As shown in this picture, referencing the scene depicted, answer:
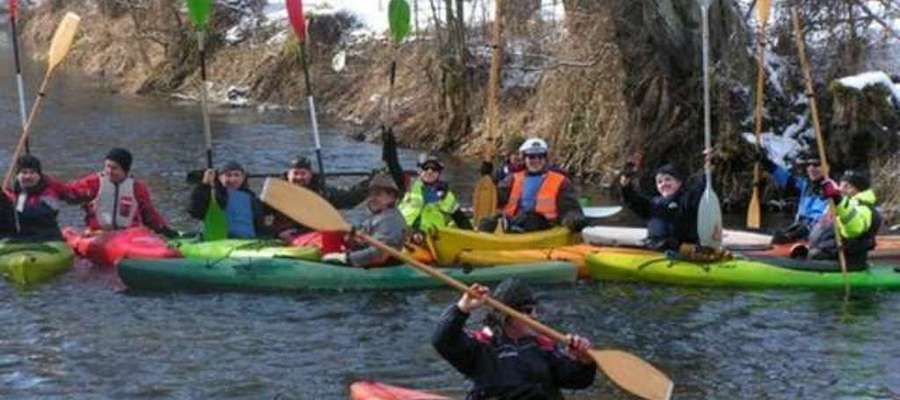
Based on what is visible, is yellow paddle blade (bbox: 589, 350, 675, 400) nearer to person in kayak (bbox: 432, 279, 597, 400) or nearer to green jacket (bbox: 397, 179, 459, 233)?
person in kayak (bbox: 432, 279, 597, 400)

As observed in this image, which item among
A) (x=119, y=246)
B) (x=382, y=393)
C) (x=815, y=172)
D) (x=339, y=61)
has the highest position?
(x=339, y=61)

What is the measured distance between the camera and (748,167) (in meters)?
15.8

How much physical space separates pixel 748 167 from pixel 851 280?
5.04 m

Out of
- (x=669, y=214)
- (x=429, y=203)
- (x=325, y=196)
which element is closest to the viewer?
(x=669, y=214)

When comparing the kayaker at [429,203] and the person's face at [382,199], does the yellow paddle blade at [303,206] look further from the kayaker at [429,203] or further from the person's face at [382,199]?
the kayaker at [429,203]

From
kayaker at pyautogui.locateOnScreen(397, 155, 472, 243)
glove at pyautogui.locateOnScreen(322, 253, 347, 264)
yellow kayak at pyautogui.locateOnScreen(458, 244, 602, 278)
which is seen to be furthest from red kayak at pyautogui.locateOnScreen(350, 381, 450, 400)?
kayaker at pyautogui.locateOnScreen(397, 155, 472, 243)

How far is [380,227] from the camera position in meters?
10.5

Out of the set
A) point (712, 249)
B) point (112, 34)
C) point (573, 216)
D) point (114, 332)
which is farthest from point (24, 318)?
point (112, 34)

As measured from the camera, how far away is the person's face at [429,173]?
1160cm

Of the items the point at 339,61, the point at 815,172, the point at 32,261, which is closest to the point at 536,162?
the point at 815,172

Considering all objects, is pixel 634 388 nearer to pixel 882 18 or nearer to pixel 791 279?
pixel 791 279

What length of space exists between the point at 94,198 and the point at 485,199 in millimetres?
3550

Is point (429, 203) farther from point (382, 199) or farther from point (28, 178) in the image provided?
point (28, 178)

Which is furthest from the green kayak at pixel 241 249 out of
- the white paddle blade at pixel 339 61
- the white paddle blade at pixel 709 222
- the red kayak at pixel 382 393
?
the white paddle blade at pixel 339 61
